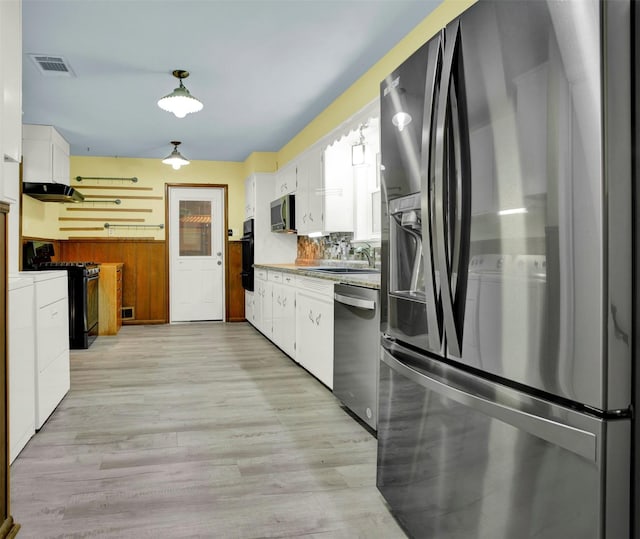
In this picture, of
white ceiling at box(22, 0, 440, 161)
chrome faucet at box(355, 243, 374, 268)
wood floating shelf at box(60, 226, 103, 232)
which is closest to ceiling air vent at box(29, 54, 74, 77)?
white ceiling at box(22, 0, 440, 161)

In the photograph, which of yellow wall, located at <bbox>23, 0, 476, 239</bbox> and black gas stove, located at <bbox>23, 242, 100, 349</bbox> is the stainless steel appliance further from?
black gas stove, located at <bbox>23, 242, 100, 349</bbox>

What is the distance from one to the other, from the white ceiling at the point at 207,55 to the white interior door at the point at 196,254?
6.47 ft

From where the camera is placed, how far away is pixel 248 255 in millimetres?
6910

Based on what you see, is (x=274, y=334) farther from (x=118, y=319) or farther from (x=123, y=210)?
(x=123, y=210)

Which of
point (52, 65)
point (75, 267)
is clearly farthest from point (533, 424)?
point (75, 267)

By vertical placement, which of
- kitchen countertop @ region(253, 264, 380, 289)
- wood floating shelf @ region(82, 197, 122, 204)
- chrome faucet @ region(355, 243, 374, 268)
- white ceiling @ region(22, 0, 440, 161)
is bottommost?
kitchen countertop @ region(253, 264, 380, 289)

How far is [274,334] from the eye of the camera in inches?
214

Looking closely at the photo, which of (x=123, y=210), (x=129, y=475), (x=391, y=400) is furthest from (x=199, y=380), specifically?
(x=123, y=210)

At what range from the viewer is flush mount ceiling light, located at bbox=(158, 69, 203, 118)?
388 centimetres

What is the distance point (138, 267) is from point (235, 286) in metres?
1.43

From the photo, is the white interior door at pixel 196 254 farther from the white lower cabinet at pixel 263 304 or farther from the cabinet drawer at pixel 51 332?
the cabinet drawer at pixel 51 332

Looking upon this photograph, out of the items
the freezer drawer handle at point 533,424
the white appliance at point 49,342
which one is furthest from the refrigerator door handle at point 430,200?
the white appliance at point 49,342

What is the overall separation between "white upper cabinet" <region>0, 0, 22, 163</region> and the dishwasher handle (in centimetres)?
177

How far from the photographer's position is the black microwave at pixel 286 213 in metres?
5.77
